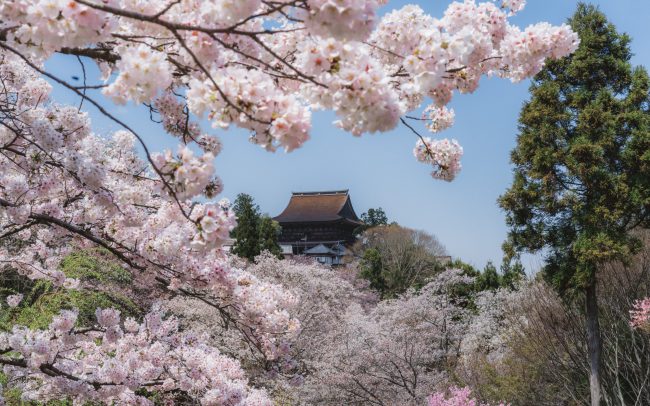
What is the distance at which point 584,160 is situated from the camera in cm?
1116

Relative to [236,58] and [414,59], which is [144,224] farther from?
[414,59]

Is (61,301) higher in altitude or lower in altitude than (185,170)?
lower

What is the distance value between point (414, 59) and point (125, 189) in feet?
7.40

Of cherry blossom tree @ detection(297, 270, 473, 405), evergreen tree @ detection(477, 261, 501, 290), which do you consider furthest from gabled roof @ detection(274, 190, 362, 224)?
cherry blossom tree @ detection(297, 270, 473, 405)

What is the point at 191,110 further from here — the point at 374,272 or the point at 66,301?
the point at 374,272

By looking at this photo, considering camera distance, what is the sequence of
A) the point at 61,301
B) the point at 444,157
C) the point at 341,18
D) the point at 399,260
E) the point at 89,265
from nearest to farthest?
the point at 341,18
the point at 444,157
the point at 61,301
the point at 89,265
the point at 399,260

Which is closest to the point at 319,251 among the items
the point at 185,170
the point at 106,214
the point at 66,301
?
the point at 66,301

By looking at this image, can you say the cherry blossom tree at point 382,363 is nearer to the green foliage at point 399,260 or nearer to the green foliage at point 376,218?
the green foliage at point 399,260

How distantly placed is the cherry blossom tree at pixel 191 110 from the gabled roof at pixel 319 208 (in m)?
35.0

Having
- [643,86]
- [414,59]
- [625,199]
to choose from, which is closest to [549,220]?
[625,199]

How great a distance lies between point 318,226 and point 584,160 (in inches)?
1196

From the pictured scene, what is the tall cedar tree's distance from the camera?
1084 cm

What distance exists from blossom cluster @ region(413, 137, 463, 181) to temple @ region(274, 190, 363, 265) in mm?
35155

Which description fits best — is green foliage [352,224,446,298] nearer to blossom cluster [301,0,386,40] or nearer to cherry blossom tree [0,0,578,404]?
cherry blossom tree [0,0,578,404]
